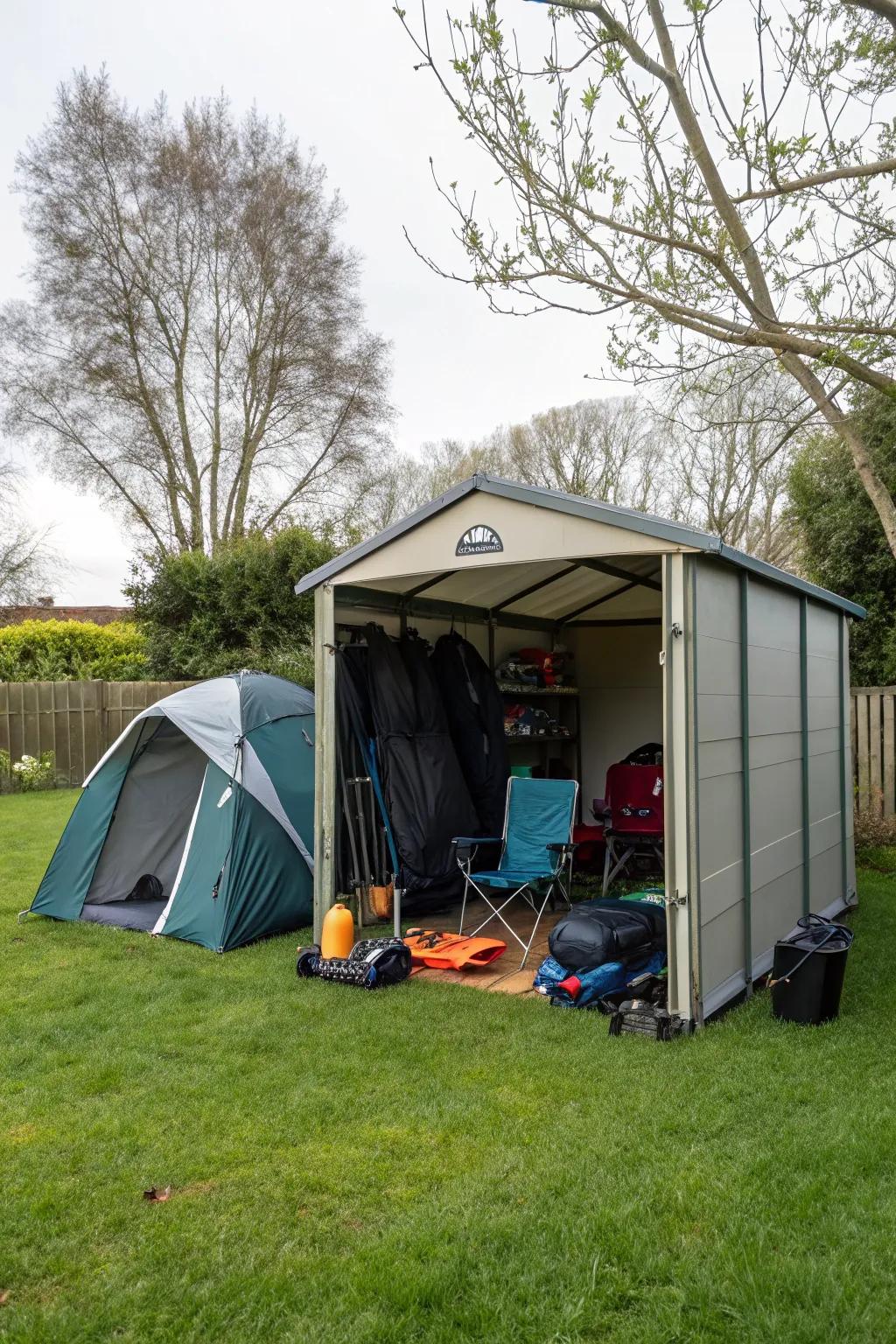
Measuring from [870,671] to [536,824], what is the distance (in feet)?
16.0

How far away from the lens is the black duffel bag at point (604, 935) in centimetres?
459

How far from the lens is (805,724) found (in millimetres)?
5844

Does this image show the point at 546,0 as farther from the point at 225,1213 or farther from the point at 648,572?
the point at 225,1213

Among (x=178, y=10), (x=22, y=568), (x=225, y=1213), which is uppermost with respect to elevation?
(x=178, y=10)

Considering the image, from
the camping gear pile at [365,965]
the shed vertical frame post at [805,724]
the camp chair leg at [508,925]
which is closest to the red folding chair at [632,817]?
the camp chair leg at [508,925]

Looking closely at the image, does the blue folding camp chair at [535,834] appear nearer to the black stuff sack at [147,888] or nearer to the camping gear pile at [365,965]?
the camping gear pile at [365,965]

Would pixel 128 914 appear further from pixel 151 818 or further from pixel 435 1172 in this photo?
pixel 435 1172

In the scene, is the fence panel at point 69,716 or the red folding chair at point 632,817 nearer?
the red folding chair at point 632,817

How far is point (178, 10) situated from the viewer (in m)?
6.97

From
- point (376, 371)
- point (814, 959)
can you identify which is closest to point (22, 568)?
point (376, 371)

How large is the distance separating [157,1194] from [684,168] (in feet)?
20.7

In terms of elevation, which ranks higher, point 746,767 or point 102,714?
point 102,714

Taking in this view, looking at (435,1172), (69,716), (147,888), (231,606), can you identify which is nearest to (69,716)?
(69,716)

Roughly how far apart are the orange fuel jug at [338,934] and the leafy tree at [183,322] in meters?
13.6
